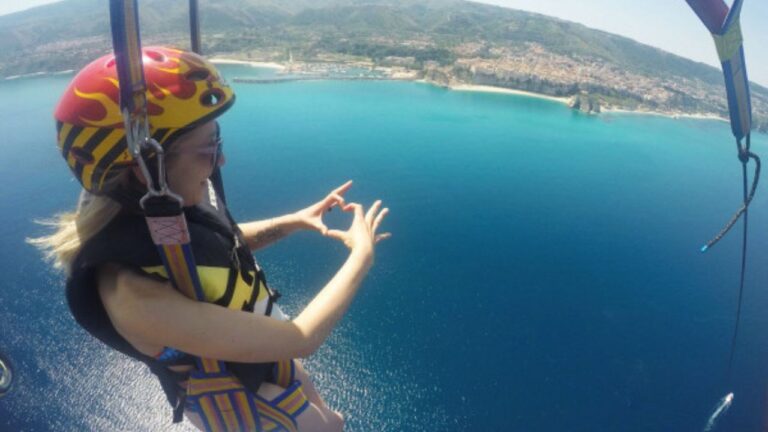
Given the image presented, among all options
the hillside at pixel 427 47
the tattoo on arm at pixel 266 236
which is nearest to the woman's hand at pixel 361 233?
the tattoo on arm at pixel 266 236

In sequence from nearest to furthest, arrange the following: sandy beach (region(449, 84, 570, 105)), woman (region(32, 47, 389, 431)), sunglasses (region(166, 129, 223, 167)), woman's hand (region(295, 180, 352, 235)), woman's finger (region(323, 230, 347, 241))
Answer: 1. woman (region(32, 47, 389, 431))
2. sunglasses (region(166, 129, 223, 167))
3. woman's finger (region(323, 230, 347, 241))
4. woman's hand (region(295, 180, 352, 235))
5. sandy beach (region(449, 84, 570, 105))

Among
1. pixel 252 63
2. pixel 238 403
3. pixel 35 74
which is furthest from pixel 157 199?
pixel 252 63

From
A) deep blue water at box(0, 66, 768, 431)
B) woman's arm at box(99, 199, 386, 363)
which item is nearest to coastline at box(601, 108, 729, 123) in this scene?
deep blue water at box(0, 66, 768, 431)

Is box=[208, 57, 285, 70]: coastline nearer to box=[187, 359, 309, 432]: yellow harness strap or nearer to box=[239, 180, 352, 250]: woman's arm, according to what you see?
box=[239, 180, 352, 250]: woman's arm

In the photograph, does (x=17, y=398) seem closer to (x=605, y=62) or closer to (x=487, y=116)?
(x=487, y=116)

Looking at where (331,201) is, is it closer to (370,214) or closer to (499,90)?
(370,214)

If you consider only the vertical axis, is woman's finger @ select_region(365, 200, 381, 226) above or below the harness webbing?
below
